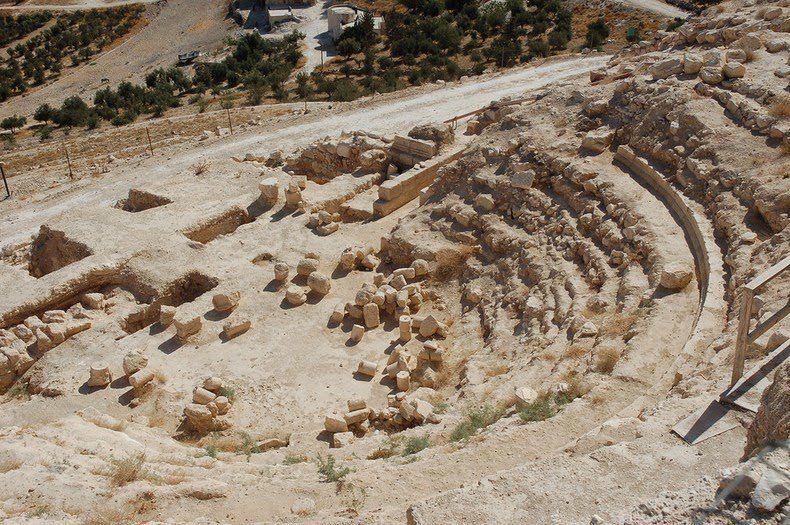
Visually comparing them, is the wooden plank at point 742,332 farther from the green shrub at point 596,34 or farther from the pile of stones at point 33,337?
the green shrub at point 596,34

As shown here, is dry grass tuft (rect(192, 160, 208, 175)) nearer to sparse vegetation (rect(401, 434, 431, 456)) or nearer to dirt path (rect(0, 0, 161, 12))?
sparse vegetation (rect(401, 434, 431, 456))

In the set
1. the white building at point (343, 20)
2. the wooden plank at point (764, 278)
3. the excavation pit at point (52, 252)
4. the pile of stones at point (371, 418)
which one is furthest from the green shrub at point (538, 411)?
the white building at point (343, 20)

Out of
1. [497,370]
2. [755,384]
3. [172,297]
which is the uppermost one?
[755,384]

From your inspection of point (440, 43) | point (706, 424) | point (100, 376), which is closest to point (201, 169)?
point (100, 376)

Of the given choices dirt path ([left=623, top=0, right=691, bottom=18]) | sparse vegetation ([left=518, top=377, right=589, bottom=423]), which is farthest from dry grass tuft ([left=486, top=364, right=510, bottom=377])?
dirt path ([left=623, top=0, right=691, bottom=18])

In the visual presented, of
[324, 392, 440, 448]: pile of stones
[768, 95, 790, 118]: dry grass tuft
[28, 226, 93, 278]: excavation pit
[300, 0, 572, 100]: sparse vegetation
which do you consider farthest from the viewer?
[300, 0, 572, 100]: sparse vegetation

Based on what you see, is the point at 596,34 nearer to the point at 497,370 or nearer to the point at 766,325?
the point at 497,370
